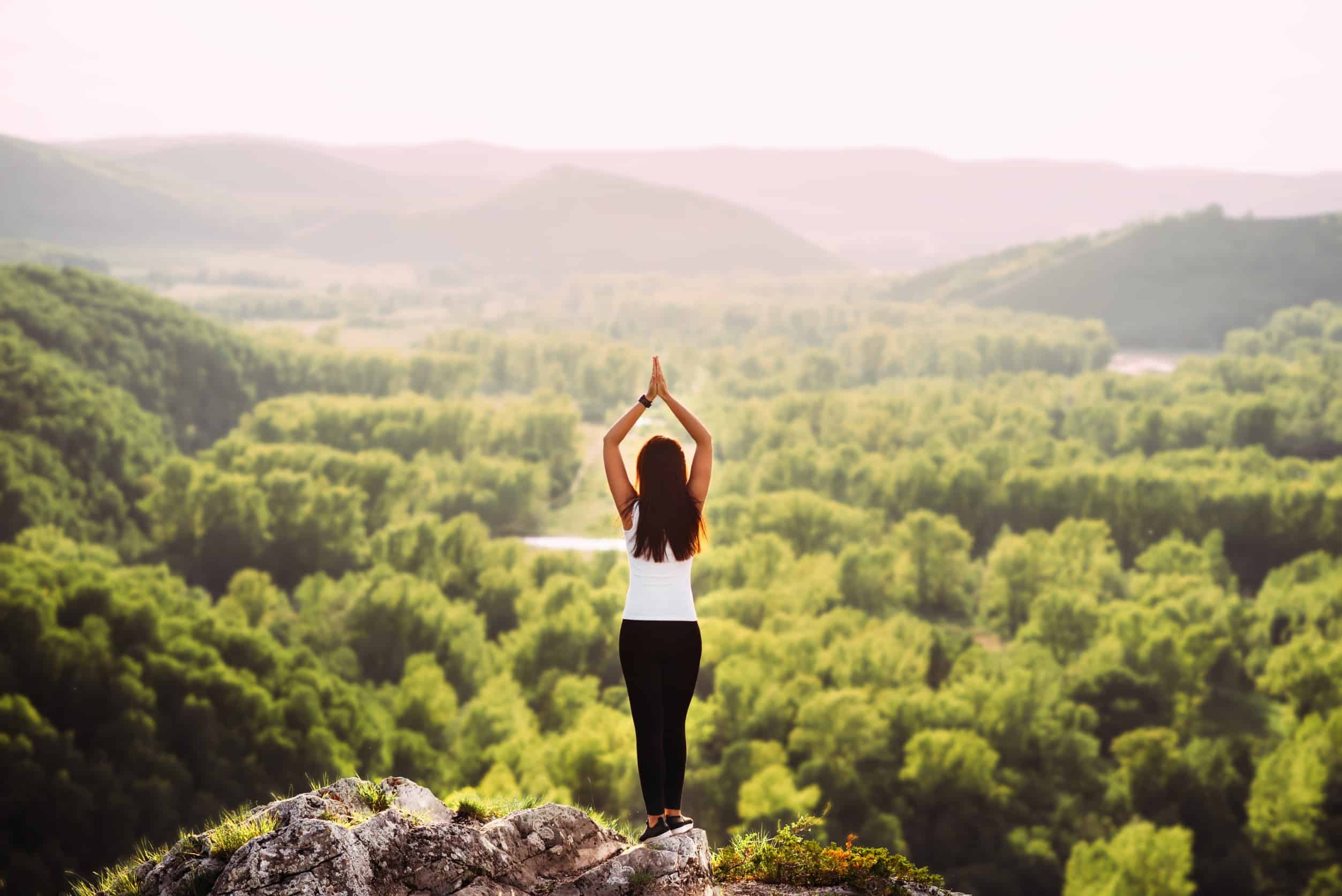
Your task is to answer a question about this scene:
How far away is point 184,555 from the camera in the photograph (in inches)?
3103

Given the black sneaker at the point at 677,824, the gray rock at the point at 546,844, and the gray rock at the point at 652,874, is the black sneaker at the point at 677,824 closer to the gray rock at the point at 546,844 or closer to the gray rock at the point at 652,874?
the gray rock at the point at 652,874

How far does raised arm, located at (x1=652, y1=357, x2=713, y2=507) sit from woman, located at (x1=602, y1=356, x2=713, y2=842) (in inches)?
0.5

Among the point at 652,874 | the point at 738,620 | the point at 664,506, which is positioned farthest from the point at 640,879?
the point at 738,620

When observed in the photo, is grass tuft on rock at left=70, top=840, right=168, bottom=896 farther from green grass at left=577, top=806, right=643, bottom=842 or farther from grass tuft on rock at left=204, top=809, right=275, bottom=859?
green grass at left=577, top=806, right=643, bottom=842

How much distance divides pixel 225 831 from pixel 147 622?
144ft

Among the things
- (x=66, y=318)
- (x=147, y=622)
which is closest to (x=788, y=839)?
(x=147, y=622)

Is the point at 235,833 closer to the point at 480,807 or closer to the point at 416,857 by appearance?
the point at 416,857

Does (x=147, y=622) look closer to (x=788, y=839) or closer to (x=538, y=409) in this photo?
(x=788, y=839)

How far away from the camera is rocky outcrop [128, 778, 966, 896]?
8586 mm

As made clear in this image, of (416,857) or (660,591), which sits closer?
(416,857)

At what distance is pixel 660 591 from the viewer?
9.34 meters

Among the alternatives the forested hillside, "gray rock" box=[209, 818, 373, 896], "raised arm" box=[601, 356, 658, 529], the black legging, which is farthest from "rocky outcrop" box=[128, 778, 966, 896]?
"raised arm" box=[601, 356, 658, 529]

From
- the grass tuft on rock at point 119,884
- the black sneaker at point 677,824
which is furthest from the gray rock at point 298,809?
the black sneaker at point 677,824

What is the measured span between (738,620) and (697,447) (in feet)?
179
